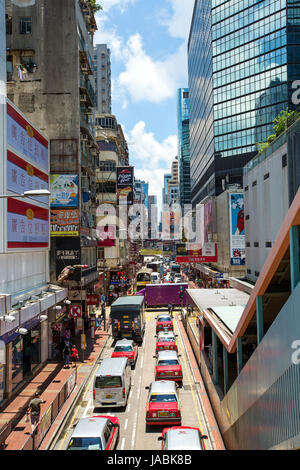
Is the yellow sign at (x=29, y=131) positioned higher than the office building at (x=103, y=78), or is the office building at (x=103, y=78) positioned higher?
the office building at (x=103, y=78)

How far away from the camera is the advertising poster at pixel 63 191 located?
103 ft

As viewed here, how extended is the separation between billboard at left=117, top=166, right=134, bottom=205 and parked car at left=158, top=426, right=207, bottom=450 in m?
44.8

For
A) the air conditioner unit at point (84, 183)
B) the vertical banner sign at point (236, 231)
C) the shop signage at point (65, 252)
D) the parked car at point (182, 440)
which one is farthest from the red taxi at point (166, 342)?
the vertical banner sign at point (236, 231)

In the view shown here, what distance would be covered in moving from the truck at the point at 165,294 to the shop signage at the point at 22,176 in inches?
930

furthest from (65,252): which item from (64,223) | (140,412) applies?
(140,412)

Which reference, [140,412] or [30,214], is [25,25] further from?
[140,412]

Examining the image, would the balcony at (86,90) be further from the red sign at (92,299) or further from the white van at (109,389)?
the white van at (109,389)

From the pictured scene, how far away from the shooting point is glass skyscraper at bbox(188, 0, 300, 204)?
251ft

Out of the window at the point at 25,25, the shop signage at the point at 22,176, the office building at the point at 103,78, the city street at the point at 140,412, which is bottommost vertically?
the city street at the point at 140,412

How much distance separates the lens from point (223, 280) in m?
54.1

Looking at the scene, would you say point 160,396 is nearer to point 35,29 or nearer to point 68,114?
point 68,114

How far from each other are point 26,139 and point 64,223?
7.92 metres

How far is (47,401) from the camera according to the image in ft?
64.7
